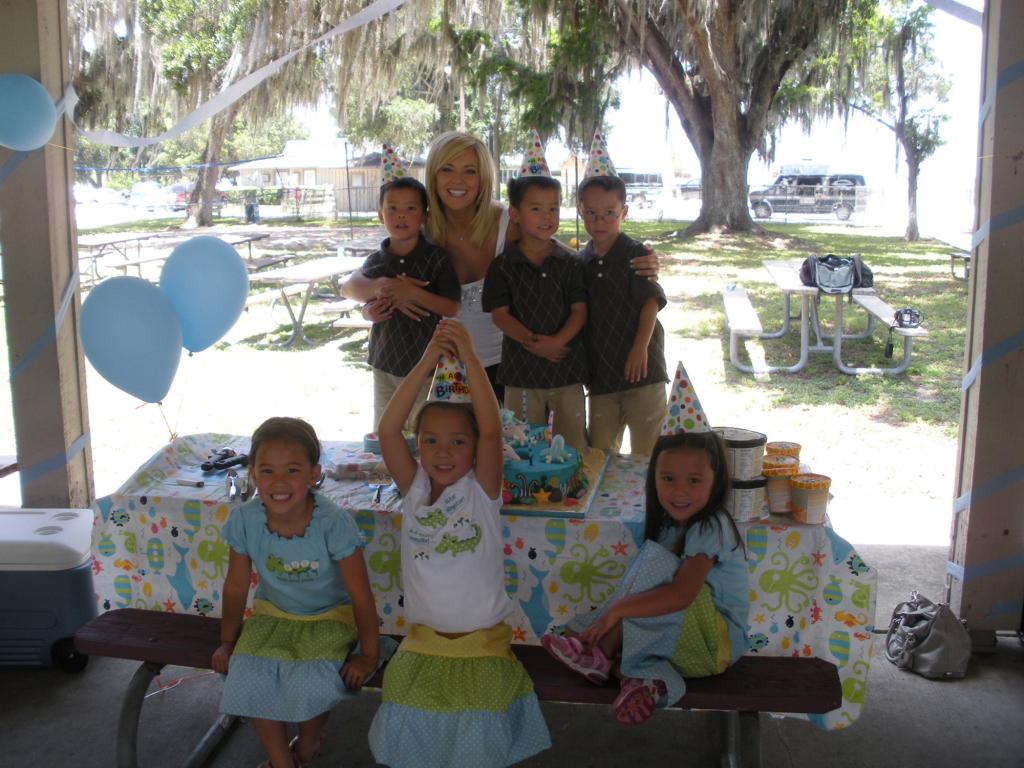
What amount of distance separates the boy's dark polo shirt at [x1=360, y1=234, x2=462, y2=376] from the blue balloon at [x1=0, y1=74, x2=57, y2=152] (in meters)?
1.29

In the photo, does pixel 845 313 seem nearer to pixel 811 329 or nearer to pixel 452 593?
pixel 811 329

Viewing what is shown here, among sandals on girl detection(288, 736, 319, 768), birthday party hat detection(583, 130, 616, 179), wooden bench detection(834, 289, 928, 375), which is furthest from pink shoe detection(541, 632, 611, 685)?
wooden bench detection(834, 289, 928, 375)

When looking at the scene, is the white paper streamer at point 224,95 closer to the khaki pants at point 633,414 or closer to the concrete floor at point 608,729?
the khaki pants at point 633,414

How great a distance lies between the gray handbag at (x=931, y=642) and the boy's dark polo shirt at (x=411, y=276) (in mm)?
1857

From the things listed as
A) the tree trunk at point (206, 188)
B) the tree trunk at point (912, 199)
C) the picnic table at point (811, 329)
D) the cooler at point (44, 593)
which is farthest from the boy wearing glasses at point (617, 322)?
the tree trunk at point (912, 199)

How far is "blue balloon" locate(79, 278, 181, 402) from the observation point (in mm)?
2963

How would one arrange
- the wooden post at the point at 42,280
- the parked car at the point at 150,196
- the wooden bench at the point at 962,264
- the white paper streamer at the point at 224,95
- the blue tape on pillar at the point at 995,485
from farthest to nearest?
the parked car at the point at 150,196, the wooden bench at the point at 962,264, the white paper streamer at the point at 224,95, the wooden post at the point at 42,280, the blue tape on pillar at the point at 995,485

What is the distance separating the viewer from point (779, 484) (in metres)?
2.47

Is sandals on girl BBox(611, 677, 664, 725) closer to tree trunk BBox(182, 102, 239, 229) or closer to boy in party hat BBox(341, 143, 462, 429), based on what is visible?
boy in party hat BBox(341, 143, 462, 429)

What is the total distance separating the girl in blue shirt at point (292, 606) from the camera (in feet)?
7.59

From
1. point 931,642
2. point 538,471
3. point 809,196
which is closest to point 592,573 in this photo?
point 538,471

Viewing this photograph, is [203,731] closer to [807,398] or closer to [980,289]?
[980,289]

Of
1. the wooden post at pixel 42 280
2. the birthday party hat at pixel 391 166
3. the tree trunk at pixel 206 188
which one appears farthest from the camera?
the tree trunk at pixel 206 188

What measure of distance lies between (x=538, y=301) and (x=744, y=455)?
Result: 3.06 ft
